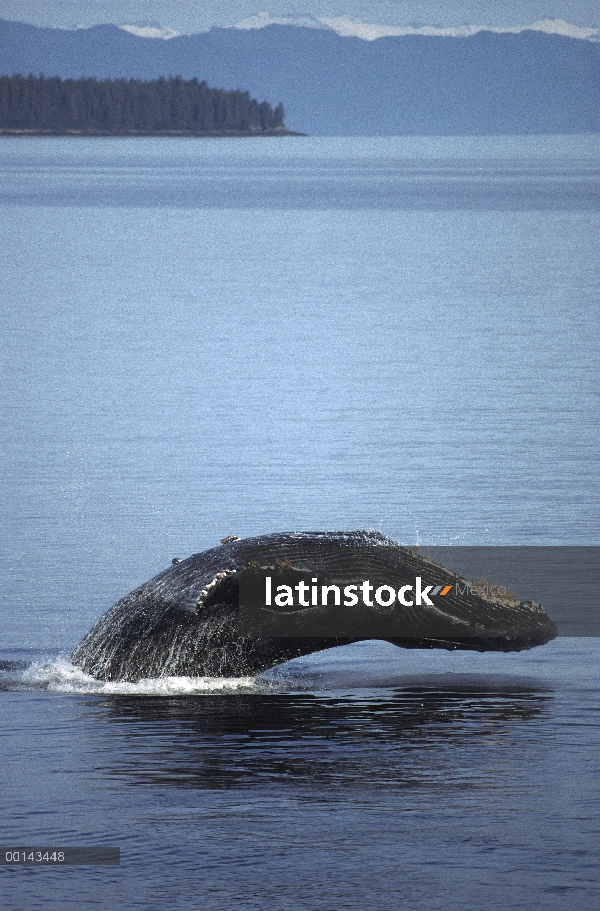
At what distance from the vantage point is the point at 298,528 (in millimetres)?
22688

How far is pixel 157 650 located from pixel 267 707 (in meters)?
1.17

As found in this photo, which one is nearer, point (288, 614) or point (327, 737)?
point (327, 737)

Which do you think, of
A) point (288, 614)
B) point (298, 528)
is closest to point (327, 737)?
point (288, 614)

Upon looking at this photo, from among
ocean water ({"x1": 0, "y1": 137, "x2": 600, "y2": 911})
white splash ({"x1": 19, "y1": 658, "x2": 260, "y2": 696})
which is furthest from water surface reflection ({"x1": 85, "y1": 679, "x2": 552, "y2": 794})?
white splash ({"x1": 19, "y1": 658, "x2": 260, "y2": 696})

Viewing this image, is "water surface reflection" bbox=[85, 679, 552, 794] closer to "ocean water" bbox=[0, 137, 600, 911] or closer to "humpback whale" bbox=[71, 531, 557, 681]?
"ocean water" bbox=[0, 137, 600, 911]

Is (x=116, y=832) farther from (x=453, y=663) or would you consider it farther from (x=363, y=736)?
(x=453, y=663)

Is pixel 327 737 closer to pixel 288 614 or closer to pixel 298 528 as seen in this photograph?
pixel 288 614

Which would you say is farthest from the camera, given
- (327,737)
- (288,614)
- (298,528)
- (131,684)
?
(298,528)

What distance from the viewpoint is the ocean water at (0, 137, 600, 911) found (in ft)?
38.9

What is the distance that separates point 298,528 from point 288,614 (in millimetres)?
7536

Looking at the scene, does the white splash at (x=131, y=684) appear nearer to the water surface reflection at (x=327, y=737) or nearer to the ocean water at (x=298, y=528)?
the ocean water at (x=298, y=528)

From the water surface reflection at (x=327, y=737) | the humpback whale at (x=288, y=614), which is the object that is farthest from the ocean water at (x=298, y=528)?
the humpback whale at (x=288, y=614)

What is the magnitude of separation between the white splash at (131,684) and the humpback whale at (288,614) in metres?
0.07

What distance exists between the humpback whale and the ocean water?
1.08 ft
